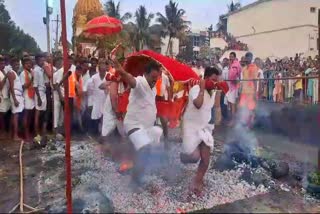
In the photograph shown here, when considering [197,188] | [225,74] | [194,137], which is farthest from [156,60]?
[225,74]

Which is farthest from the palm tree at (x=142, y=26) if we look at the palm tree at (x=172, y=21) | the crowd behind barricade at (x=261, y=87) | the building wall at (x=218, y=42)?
the crowd behind barricade at (x=261, y=87)

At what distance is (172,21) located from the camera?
51.4m

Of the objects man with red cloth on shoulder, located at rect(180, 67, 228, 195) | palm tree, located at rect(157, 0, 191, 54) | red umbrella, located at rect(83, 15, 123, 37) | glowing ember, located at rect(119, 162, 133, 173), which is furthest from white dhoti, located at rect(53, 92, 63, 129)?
palm tree, located at rect(157, 0, 191, 54)

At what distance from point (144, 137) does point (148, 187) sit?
0.72 m

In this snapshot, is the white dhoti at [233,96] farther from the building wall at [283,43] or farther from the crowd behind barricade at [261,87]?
the building wall at [283,43]

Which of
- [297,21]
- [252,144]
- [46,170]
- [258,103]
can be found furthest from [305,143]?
[297,21]

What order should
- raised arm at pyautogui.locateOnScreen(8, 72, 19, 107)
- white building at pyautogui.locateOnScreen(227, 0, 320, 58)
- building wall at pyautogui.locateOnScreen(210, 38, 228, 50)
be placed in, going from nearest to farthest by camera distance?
raised arm at pyautogui.locateOnScreen(8, 72, 19, 107)
white building at pyautogui.locateOnScreen(227, 0, 320, 58)
building wall at pyautogui.locateOnScreen(210, 38, 228, 50)

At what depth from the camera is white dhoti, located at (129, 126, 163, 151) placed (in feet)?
17.0

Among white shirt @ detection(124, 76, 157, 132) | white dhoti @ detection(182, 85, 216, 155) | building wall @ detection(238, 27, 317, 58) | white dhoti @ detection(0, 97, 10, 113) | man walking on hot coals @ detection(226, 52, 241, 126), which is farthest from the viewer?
building wall @ detection(238, 27, 317, 58)

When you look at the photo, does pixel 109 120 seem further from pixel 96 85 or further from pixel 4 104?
pixel 4 104

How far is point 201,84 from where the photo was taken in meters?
5.04

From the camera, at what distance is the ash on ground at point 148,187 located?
468 centimetres

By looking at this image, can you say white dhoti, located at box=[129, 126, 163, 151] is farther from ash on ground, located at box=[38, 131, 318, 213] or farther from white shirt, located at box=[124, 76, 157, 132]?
ash on ground, located at box=[38, 131, 318, 213]

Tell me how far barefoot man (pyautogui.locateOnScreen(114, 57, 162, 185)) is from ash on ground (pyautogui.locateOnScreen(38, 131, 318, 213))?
0.41m
